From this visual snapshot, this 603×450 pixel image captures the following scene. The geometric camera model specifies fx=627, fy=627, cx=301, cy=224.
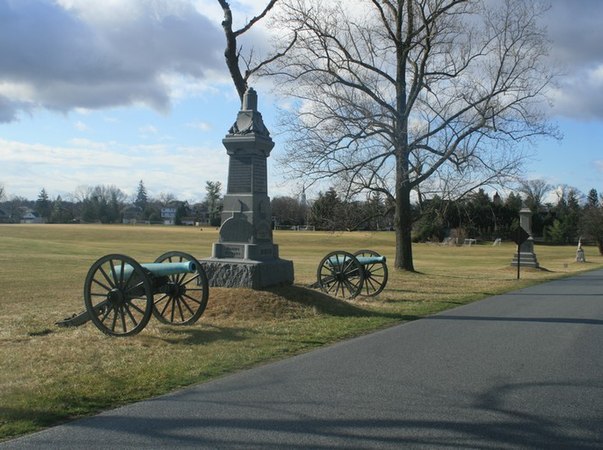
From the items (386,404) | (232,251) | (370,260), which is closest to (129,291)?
(232,251)

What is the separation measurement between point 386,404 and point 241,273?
6.84m

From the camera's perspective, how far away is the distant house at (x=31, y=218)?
464 feet

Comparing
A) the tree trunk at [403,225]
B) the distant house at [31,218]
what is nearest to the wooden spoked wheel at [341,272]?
the tree trunk at [403,225]

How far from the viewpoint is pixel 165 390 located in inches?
250

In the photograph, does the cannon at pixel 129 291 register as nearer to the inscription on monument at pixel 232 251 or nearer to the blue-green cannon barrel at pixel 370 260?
the inscription on monument at pixel 232 251

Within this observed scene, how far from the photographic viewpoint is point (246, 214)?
1280cm

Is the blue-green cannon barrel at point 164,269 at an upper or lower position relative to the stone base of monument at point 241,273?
upper

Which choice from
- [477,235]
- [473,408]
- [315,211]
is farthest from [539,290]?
[477,235]

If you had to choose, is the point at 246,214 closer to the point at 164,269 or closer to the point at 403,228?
the point at 164,269

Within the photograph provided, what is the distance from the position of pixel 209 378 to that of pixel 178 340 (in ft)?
7.59

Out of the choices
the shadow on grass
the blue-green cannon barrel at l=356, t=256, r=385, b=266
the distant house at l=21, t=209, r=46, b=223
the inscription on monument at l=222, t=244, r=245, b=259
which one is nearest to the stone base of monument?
the inscription on monument at l=222, t=244, r=245, b=259

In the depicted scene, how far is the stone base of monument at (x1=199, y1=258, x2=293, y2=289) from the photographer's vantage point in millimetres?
12219

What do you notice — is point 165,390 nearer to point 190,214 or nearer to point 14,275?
point 14,275

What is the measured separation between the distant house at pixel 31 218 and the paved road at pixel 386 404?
476 feet
